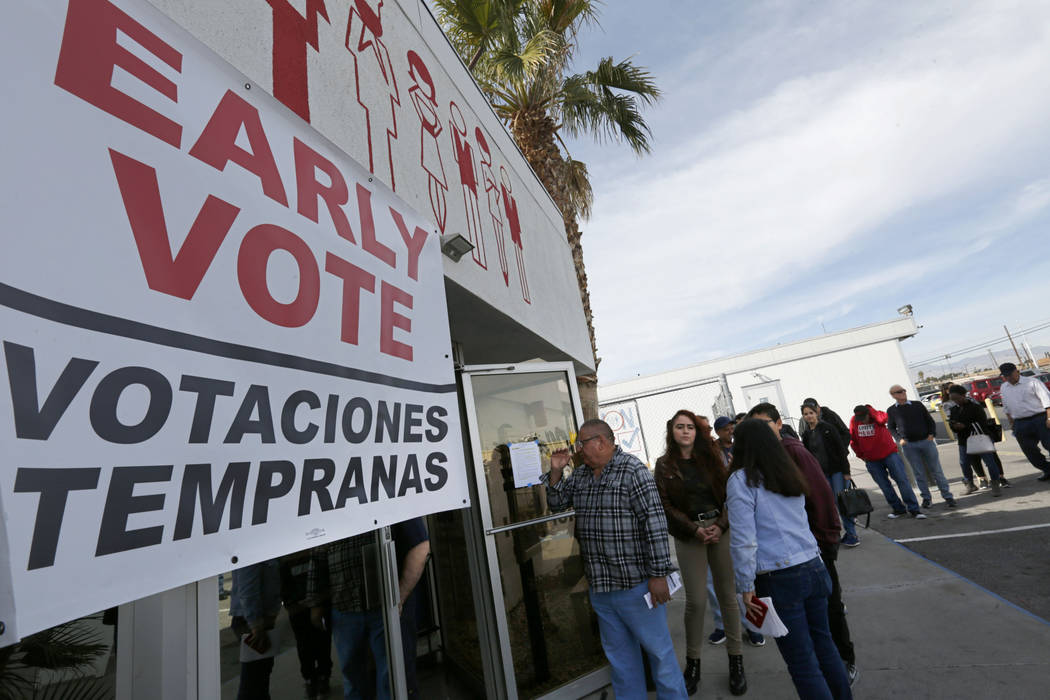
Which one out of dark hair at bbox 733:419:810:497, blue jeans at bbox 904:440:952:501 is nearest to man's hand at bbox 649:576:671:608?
dark hair at bbox 733:419:810:497

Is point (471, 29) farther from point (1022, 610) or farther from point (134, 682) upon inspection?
point (1022, 610)

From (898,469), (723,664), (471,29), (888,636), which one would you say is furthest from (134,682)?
(898,469)

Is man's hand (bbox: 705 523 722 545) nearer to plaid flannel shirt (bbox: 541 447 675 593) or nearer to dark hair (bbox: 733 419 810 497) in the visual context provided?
plaid flannel shirt (bbox: 541 447 675 593)

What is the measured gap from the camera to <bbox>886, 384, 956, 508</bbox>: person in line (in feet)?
23.7

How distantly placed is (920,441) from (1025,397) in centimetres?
162

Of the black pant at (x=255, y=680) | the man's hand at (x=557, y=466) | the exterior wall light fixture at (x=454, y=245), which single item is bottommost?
the black pant at (x=255, y=680)

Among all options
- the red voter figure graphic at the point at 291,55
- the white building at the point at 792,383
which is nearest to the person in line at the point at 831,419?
the red voter figure graphic at the point at 291,55

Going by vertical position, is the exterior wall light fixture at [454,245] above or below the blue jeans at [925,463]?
above

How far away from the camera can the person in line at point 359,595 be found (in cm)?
230

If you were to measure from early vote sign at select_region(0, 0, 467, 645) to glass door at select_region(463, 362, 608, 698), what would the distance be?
6.17ft

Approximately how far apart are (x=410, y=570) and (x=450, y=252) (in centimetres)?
180

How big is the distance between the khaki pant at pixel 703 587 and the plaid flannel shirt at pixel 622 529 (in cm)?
79

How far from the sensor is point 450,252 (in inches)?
118

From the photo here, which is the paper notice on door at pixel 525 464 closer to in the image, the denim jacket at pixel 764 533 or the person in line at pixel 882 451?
the denim jacket at pixel 764 533
